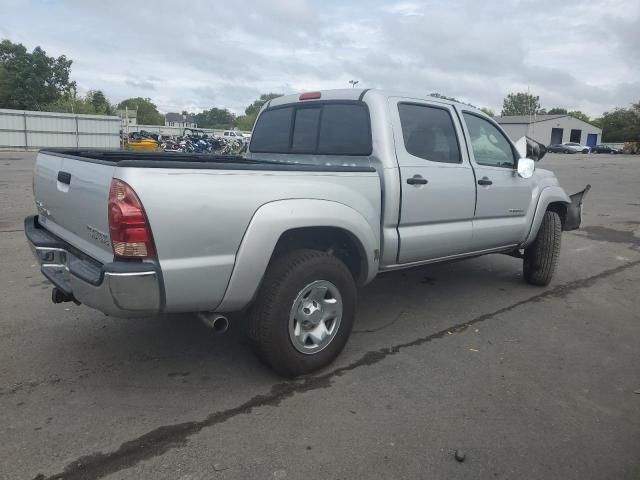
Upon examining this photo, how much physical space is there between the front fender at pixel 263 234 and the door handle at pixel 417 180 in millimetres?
837

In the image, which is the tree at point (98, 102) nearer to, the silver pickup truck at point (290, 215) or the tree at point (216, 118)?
the tree at point (216, 118)

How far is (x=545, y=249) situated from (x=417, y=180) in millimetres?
2298

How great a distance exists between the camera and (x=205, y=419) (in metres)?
2.88

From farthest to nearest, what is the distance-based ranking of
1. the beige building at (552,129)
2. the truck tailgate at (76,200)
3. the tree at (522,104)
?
the tree at (522,104)
the beige building at (552,129)
the truck tailgate at (76,200)

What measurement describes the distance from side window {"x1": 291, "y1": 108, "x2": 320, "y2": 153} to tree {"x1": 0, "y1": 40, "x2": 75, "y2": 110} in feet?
188

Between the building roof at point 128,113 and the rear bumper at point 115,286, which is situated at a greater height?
the building roof at point 128,113

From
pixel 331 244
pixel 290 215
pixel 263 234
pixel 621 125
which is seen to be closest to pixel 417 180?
pixel 331 244

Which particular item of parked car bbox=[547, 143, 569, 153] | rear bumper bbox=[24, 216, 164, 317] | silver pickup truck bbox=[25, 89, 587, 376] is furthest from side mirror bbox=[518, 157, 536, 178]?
parked car bbox=[547, 143, 569, 153]

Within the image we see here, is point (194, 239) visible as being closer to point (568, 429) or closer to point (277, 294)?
point (277, 294)

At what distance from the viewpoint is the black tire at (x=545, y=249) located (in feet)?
17.7

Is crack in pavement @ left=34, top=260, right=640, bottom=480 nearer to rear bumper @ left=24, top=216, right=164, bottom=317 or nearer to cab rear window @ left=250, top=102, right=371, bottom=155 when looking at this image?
rear bumper @ left=24, top=216, right=164, bottom=317

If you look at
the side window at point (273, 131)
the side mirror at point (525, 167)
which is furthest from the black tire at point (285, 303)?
the side mirror at point (525, 167)

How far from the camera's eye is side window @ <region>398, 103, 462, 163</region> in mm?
4008

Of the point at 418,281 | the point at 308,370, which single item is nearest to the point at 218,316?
the point at 308,370
